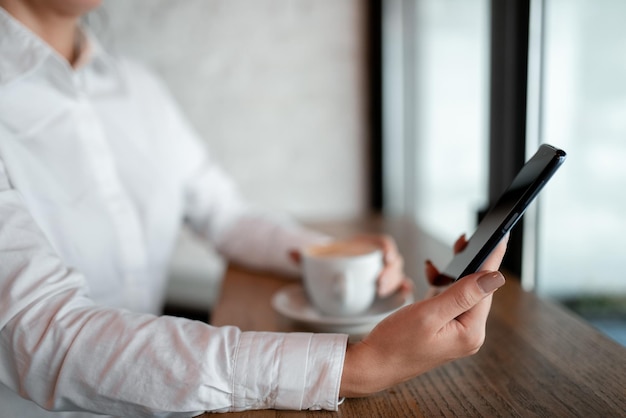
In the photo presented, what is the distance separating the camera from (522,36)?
1.00 metres

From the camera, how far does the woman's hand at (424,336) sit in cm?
56

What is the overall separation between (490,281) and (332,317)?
0.31 m

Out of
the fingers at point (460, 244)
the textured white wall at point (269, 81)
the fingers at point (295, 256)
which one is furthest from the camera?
the textured white wall at point (269, 81)

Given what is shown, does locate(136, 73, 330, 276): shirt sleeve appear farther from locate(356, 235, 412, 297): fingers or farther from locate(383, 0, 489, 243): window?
locate(383, 0, 489, 243): window

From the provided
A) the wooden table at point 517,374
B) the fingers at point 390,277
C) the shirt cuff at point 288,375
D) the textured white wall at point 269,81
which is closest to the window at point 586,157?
the wooden table at point 517,374

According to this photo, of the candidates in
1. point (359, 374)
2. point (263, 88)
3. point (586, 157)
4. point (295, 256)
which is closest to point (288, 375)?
point (359, 374)

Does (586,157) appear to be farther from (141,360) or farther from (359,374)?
(141,360)

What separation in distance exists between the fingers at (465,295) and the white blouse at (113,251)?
111 mm

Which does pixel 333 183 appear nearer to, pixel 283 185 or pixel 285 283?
pixel 283 185

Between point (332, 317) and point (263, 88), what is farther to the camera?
point (263, 88)

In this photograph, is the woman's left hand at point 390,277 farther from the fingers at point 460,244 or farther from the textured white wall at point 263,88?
the textured white wall at point 263,88

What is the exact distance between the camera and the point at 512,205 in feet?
1.87

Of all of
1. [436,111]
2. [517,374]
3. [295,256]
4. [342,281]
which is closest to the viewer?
[517,374]

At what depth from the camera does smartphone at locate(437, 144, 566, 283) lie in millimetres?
544
